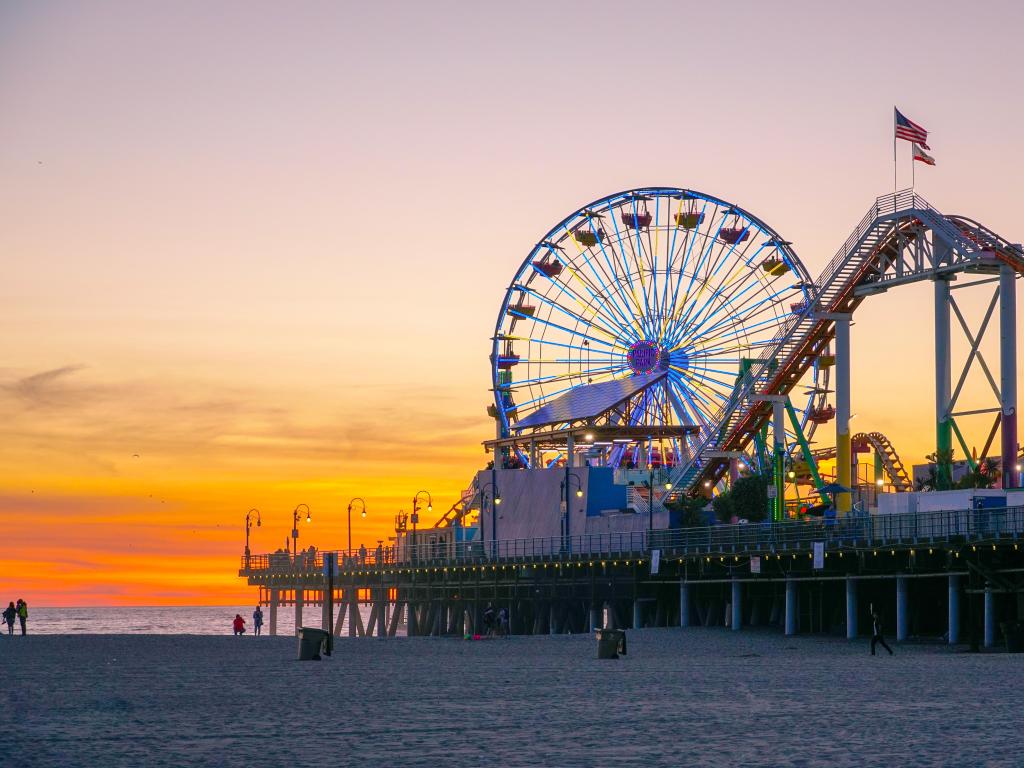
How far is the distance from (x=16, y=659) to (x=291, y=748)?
90.9 ft

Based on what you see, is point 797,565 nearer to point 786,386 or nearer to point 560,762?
point 786,386

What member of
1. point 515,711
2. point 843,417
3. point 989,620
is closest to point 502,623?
point 843,417

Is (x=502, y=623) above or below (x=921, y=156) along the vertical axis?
below

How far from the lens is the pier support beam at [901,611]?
57531mm

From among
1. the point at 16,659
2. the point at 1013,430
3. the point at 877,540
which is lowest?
the point at 16,659

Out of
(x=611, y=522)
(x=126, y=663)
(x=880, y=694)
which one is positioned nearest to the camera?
(x=880, y=694)

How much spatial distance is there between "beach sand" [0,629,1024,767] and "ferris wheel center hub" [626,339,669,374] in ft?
162

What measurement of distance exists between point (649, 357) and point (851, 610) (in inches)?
1435

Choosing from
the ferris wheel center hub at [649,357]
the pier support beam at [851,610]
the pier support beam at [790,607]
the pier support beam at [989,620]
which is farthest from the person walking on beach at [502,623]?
the pier support beam at [989,620]

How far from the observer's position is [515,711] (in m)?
25.6

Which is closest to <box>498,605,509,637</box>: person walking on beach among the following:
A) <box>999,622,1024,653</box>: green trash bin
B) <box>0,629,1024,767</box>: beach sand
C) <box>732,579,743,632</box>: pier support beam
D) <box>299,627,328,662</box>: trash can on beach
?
<box>732,579,743,632</box>: pier support beam

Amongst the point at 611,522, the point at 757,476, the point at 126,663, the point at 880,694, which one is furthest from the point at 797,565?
the point at 880,694

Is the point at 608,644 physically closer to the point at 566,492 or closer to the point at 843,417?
the point at 843,417

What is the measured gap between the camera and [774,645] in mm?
55750
